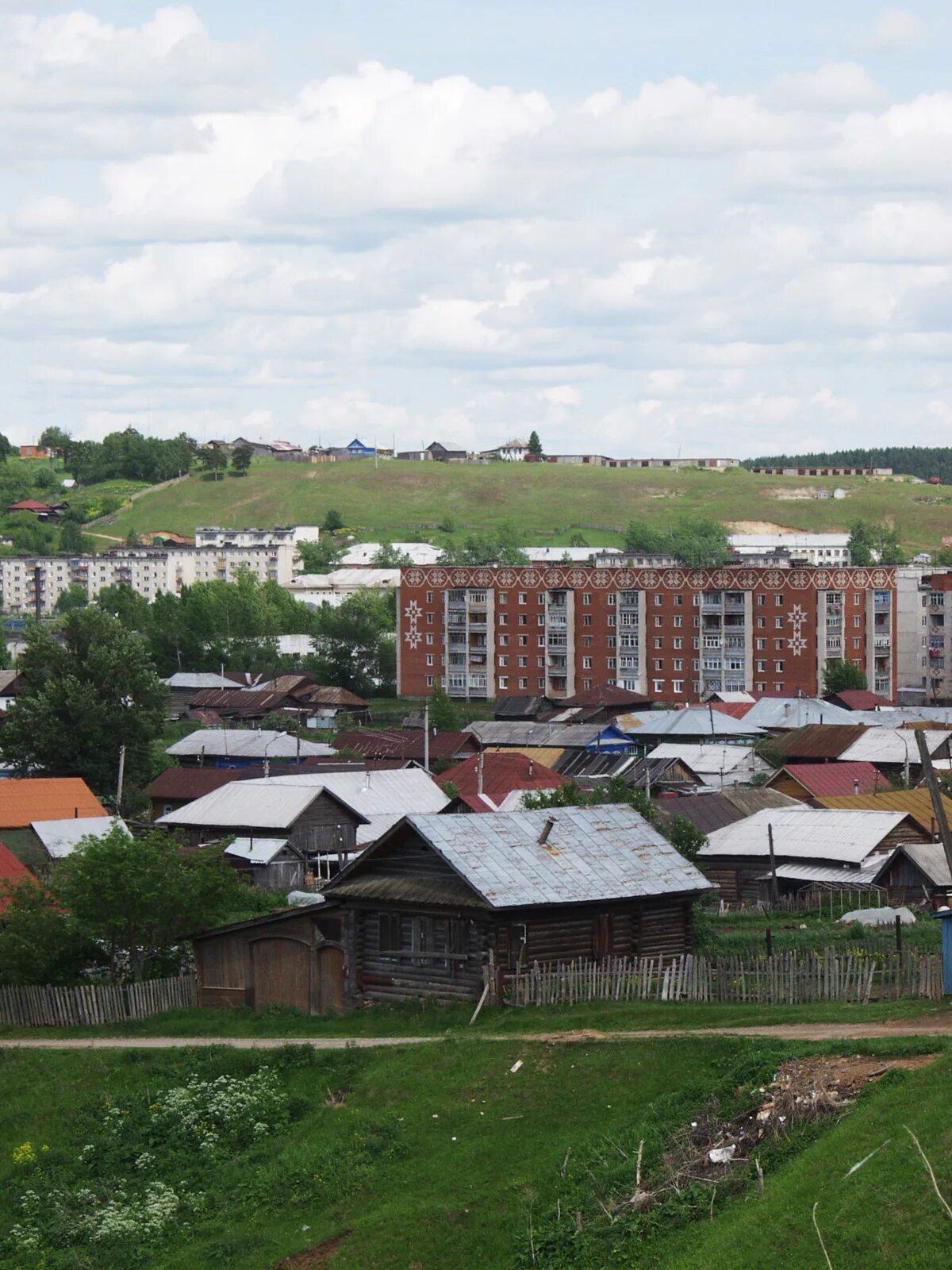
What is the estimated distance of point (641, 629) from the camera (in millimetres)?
127438

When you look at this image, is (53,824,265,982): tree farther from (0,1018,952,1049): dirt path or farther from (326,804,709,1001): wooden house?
(326,804,709,1001): wooden house

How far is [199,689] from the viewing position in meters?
132

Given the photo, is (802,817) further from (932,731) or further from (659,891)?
(932,731)

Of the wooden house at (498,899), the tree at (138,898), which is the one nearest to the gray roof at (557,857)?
the wooden house at (498,899)

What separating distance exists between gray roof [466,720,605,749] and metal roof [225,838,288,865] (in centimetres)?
3686

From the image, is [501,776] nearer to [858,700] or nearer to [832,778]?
[832,778]

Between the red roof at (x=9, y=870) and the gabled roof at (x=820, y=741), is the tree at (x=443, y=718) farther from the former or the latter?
the red roof at (x=9, y=870)

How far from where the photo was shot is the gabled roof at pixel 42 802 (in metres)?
57.8

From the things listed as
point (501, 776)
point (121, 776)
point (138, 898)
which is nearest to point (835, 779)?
point (501, 776)

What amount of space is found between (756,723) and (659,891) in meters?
68.8

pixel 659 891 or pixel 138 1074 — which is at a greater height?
pixel 659 891

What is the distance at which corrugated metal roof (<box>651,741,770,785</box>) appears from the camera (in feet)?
261

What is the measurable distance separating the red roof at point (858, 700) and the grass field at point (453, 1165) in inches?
3345

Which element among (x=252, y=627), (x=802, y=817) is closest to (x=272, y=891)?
(x=802, y=817)
